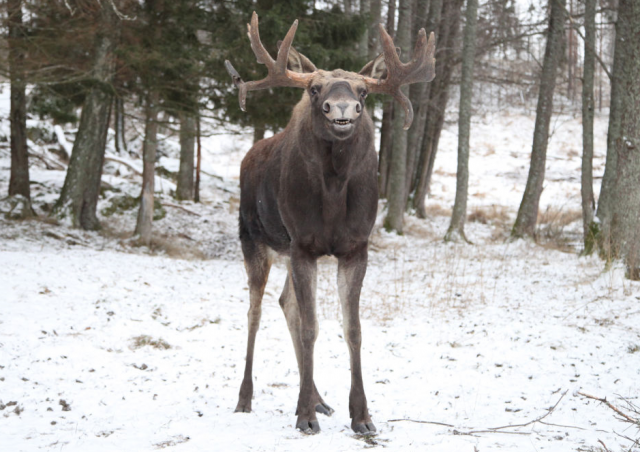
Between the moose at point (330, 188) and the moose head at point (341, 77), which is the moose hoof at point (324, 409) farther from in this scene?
the moose head at point (341, 77)

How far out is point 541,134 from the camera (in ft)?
50.9

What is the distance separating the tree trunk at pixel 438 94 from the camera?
67.3 feet

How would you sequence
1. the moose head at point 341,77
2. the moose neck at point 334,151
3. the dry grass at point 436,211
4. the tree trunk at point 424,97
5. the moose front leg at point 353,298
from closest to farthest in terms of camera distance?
1. the moose head at point 341,77
2. the moose neck at point 334,151
3. the moose front leg at point 353,298
4. the tree trunk at point 424,97
5. the dry grass at point 436,211

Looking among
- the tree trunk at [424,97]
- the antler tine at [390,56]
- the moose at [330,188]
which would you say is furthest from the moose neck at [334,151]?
the tree trunk at [424,97]

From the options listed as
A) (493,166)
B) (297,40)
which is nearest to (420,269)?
(297,40)

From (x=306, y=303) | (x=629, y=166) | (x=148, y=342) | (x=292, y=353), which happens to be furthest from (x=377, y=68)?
(x=629, y=166)

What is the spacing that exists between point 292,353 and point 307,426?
239 cm

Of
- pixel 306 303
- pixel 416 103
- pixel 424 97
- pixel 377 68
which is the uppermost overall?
pixel 424 97

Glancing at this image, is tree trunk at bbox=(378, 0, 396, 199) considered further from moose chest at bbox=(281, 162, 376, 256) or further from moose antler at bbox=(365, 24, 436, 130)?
moose chest at bbox=(281, 162, 376, 256)

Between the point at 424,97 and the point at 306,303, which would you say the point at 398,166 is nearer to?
the point at 424,97

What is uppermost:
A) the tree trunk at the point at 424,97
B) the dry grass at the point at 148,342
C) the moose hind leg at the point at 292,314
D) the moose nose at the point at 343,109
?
the tree trunk at the point at 424,97

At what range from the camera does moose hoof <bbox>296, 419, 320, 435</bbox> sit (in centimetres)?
442

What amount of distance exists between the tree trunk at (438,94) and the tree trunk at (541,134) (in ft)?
14.8

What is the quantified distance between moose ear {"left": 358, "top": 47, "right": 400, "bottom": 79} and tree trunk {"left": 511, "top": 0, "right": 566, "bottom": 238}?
11.3 meters
